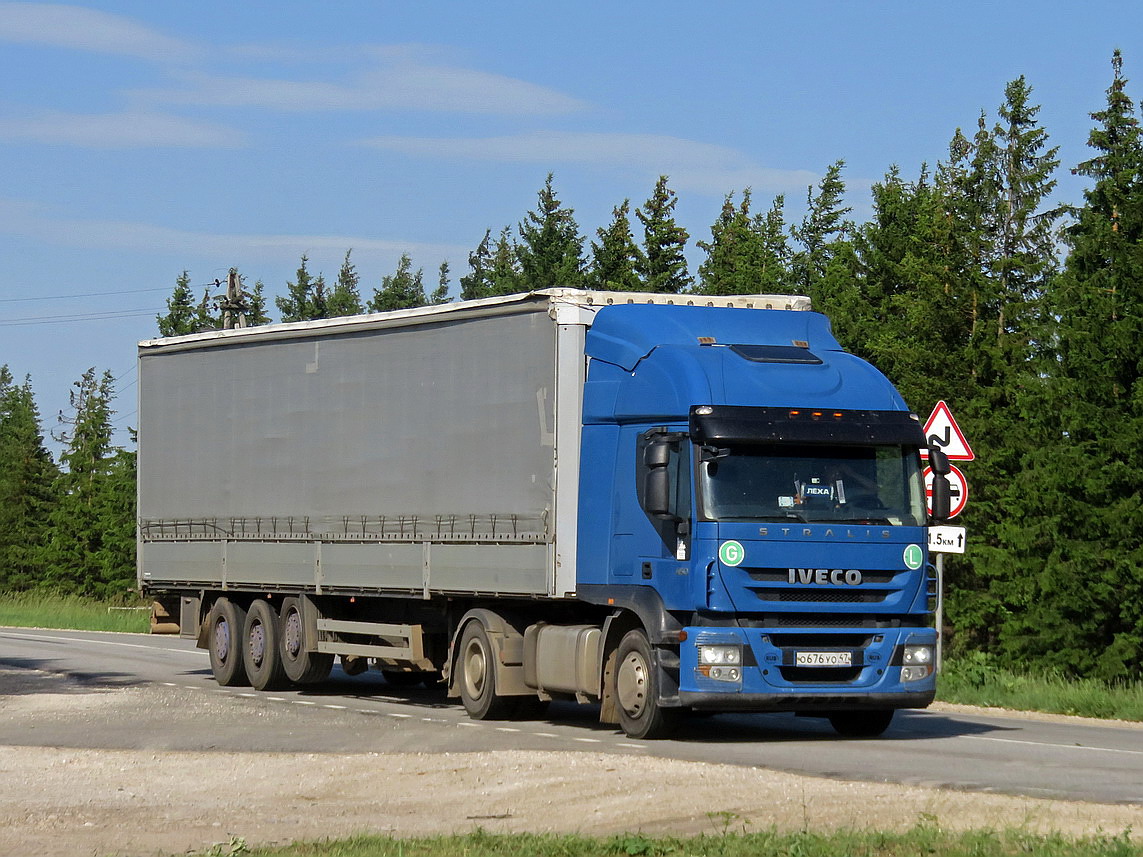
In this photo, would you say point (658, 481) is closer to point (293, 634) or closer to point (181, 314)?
point (293, 634)

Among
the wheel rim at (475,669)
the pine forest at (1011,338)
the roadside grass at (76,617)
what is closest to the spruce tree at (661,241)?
the pine forest at (1011,338)

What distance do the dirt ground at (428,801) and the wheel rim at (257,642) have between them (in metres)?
8.90

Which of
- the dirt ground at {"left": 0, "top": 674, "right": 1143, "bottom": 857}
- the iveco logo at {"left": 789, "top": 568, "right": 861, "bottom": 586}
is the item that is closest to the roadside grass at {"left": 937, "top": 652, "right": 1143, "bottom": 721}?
the iveco logo at {"left": 789, "top": 568, "right": 861, "bottom": 586}

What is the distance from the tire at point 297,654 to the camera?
Result: 23219mm

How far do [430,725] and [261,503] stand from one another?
623 centimetres

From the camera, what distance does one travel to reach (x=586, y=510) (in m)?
17.8

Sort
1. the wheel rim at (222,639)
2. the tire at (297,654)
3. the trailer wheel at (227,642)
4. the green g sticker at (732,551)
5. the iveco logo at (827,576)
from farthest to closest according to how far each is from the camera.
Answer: the wheel rim at (222,639)
the trailer wheel at (227,642)
the tire at (297,654)
the iveco logo at (827,576)
the green g sticker at (732,551)

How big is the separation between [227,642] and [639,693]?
954 centimetres

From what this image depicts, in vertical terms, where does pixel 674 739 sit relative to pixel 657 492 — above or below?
below

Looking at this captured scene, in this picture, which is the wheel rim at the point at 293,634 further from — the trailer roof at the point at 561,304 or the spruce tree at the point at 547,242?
the spruce tree at the point at 547,242

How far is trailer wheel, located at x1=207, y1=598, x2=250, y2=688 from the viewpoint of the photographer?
24.7m

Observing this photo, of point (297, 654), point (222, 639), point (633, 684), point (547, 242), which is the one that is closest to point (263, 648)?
point (297, 654)

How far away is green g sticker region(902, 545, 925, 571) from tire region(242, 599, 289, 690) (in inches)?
391

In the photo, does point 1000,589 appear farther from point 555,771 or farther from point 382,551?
point 555,771
